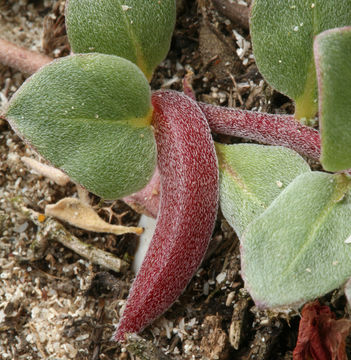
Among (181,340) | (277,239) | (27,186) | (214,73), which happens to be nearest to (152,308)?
(181,340)

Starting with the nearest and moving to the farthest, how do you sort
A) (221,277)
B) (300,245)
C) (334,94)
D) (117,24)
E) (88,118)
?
(334,94) → (300,245) → (88,118) → (117,24) → (221,277)

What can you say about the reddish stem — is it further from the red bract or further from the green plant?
the red bract

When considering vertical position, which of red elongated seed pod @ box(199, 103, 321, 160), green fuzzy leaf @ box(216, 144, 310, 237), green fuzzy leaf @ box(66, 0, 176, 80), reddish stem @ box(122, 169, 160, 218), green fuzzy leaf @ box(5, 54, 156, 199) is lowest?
reddish stem @ box(122, 169, 160, 218)

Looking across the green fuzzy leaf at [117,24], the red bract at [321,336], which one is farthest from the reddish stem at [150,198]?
the red bract at [321,336]

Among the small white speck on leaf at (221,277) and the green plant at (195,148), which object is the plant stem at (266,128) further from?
the small white speck on leaf at (221,277)

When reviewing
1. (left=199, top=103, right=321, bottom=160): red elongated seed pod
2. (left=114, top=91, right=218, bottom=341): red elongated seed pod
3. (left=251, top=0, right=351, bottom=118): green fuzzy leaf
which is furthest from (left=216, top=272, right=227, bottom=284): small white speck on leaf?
(left=251, top=0, right=351, bottom=118): green fuzzy leaf

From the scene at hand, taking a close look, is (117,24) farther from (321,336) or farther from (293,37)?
(321,336)

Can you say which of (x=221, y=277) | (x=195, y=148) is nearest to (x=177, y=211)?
(x=195, y=148)
